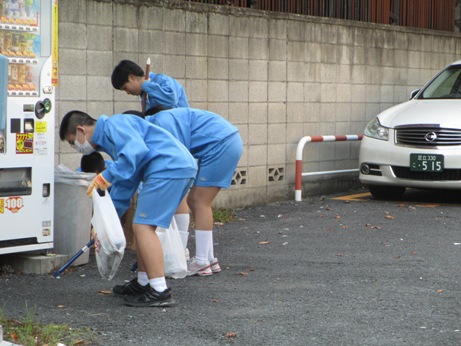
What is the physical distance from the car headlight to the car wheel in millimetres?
634

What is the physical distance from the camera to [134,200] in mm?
8461

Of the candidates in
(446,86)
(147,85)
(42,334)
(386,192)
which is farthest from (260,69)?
(42,334)

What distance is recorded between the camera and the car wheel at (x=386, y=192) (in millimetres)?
11992

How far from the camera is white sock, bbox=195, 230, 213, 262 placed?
7.43 meters

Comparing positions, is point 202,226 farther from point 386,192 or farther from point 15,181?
point 386,192

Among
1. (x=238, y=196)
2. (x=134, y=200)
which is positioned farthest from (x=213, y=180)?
(x=238, y=196)

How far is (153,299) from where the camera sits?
6234mm

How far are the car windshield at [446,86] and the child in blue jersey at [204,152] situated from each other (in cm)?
557

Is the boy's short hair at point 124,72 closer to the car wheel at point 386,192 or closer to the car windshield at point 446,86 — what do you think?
the car wheel at point 386,192

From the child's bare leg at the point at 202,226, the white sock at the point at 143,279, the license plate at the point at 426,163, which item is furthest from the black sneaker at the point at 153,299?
the license plate at the point at 426,163

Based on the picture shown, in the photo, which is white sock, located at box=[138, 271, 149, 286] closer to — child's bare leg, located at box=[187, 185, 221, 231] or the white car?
child's bare leg, located at box=[187, 185, 221, 231]

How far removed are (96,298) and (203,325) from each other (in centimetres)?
105

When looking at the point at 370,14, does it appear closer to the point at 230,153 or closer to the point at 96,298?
the point at 230,153

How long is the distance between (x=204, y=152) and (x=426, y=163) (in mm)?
4591
